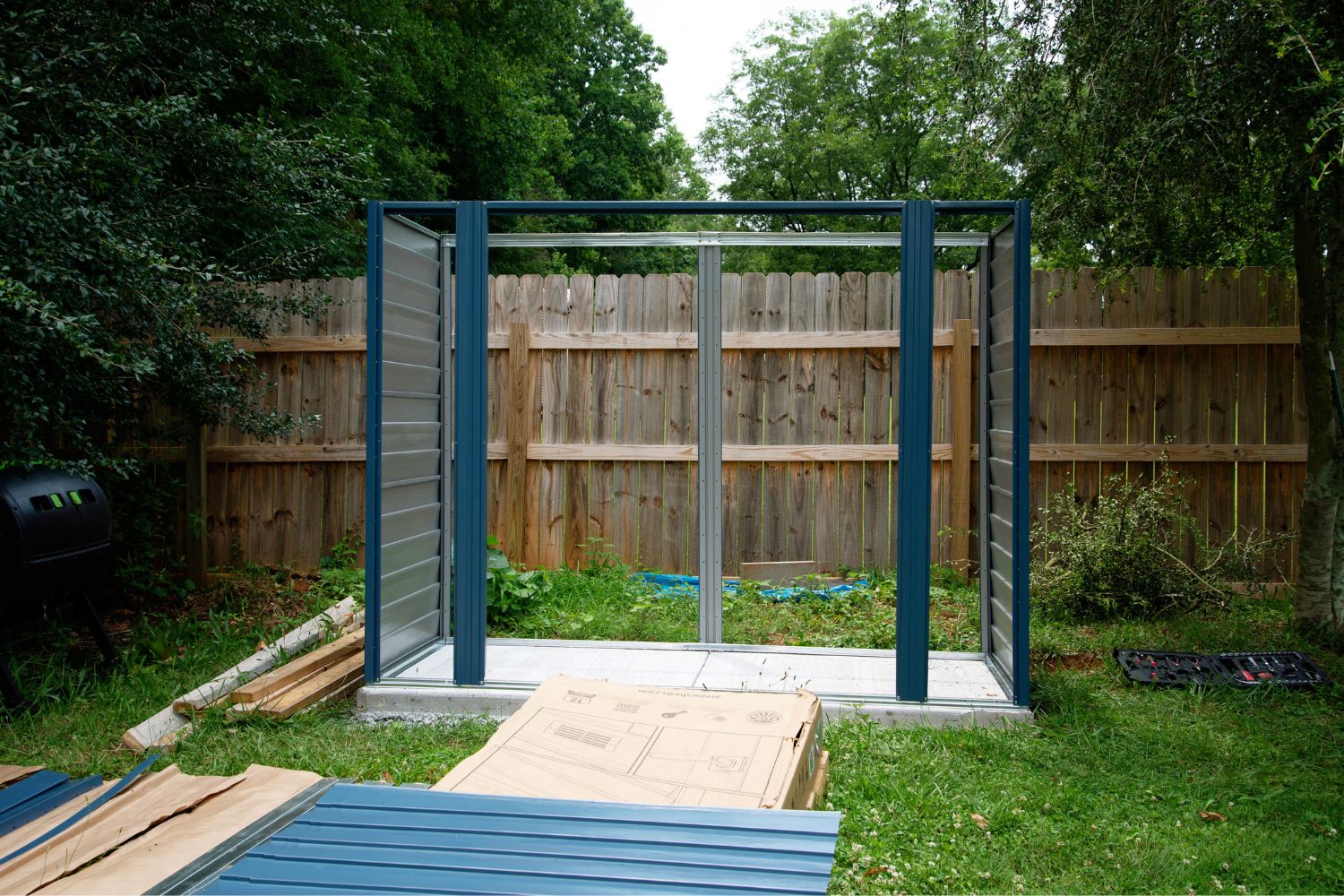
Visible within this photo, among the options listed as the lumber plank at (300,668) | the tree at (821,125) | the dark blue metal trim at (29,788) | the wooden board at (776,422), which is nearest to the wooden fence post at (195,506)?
the lumber plank at (300,668)

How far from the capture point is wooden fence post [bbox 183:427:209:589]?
6.04m

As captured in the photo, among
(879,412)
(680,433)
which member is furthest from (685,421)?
(879,412)

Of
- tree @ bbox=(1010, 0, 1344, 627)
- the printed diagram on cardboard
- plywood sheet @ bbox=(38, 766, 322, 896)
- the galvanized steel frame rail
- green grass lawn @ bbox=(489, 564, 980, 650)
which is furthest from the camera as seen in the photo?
green grass lawn @ bbox=(489, 564, 980, 650)

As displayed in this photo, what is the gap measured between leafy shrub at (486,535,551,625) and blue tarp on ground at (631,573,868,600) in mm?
776

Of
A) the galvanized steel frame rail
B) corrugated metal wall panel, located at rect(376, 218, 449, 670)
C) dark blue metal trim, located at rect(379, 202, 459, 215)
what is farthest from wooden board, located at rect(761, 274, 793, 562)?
dark blue metal trim, located at rect(379, 202, 459, 215)

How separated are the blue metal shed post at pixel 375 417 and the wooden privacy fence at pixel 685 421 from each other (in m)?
2.14

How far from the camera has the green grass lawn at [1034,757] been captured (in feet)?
8.90

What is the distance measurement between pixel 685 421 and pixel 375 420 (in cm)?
270

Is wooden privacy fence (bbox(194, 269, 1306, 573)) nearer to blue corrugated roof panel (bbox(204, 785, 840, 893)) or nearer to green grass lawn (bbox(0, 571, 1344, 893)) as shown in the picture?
green grass lawn (bbox(0, 571, 1344, 893))

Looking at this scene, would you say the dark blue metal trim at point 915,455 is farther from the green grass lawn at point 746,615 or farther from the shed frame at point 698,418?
the green grass lawn at point 746,615

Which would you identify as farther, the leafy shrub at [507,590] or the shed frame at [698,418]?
the leafy shrub at [507,590]

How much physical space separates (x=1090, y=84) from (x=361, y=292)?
4.54 metres

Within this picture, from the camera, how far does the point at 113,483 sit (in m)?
5.77

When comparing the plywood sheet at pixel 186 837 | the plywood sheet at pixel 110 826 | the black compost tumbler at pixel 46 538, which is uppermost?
the black compost tumbler at pixel 46 538
